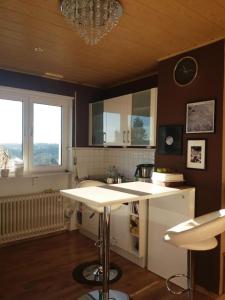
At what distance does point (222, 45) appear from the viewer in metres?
2.12


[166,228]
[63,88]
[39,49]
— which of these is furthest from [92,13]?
[63,88]

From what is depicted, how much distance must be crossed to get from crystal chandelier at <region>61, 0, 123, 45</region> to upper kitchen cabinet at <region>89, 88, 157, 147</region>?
1.16 meters

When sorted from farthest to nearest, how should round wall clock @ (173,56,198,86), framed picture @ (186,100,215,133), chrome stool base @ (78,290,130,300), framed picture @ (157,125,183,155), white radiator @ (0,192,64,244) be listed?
white radiator @ (0,192,64,244) < framed picture @ (157,125,183,155) < round wall clock @ (173,56,198,86) < framed picture @ (186,100,215,133) < chrome stool base @ (78,290,130,300)

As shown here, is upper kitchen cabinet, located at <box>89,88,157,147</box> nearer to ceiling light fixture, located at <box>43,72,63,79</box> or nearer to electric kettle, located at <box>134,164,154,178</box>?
electric kettle, located at <box>134,164,154,178</box>

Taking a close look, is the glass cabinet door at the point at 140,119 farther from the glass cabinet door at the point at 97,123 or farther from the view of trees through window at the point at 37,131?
the view of trees through window at the point at 37,131

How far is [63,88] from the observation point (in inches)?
144

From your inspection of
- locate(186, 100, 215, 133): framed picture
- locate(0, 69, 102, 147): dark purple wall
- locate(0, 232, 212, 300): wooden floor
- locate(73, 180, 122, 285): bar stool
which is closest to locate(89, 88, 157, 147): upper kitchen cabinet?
locate(0, 69, 102, 147): dark purple wall

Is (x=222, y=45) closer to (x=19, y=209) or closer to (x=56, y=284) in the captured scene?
(x=56, y=284)

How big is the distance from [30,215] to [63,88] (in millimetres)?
1873

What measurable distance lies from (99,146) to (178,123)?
5.57 ft

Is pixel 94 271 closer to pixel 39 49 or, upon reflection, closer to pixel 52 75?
pixel 39 49

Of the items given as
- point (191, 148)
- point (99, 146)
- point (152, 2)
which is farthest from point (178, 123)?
point (99, 146)

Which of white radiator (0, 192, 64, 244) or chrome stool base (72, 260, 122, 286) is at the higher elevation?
white radiator (0, 192, 64, 244)

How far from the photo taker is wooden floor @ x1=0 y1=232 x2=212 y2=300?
2195 mm
